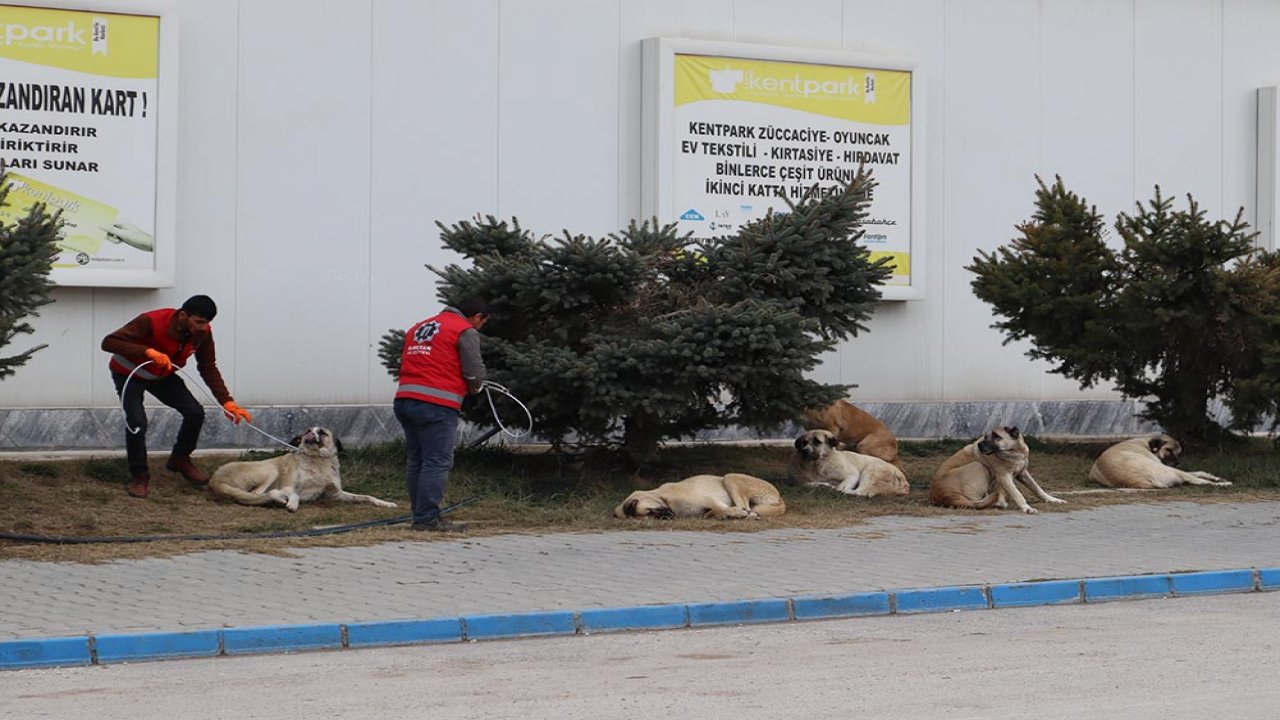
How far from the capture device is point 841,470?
17.1 m

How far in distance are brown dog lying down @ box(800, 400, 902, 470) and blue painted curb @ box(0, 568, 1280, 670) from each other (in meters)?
7.03

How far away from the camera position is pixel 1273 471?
18781mm

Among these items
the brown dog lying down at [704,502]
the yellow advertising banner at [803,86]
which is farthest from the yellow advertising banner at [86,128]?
the brown dog lying down at [704,502]

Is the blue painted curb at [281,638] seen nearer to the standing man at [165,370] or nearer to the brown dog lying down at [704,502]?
the brown dog lying down at [704,502]

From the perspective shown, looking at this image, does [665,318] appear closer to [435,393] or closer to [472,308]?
[472,308]

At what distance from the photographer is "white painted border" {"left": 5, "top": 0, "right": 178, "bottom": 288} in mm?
18469

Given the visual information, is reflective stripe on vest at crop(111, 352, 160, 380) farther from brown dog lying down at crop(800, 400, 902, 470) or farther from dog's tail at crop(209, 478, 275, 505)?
brown dog lying down at crop(800, 400, 902, 470)

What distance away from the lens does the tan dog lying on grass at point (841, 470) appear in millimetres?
16984

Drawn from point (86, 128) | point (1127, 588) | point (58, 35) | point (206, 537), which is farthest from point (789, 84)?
point (1127, 588)

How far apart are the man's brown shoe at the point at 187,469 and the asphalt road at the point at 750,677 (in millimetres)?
6875

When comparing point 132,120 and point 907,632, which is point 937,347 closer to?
point 132,120

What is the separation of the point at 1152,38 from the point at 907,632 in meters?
17.0

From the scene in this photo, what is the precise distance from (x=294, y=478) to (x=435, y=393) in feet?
7.43

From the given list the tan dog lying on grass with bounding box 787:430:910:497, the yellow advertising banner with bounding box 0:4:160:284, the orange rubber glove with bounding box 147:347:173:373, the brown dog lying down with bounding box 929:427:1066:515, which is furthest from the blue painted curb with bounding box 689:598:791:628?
the yellow advertising banner with bounding box 0:4:160:284
